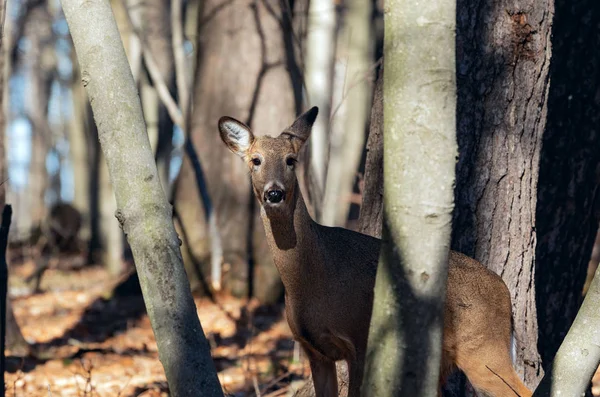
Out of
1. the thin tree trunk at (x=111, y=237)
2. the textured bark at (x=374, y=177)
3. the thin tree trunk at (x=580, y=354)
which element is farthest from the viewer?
the thin tree trunk at (x=111, y=237)

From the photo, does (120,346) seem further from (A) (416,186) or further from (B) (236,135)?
(A) (416,186)

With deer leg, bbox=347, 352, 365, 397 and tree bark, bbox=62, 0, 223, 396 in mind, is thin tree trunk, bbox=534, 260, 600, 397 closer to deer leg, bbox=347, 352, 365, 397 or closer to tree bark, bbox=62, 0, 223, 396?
deer leg, bbox=347, 352, 365, 397

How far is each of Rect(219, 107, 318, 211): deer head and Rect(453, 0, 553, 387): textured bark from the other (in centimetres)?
98

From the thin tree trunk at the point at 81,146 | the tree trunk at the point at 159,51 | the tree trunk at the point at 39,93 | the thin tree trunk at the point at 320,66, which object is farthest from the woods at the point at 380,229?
the tree trunk at the point at 39,93

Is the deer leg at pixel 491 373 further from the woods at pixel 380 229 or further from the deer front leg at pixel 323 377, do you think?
the deer front leg at pixel 323 377

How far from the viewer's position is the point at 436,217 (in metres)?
3.22

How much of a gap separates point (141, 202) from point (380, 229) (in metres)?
2.12

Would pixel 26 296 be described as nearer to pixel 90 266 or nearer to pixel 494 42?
pixel 90 266

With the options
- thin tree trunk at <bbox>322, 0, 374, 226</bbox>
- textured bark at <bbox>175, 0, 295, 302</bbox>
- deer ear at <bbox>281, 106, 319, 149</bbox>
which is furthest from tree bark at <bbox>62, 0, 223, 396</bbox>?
thin tree trunk at <bbox>322, 0, 374, 226</bbox>

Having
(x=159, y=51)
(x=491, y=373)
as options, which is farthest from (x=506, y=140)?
(x=159, y=51)

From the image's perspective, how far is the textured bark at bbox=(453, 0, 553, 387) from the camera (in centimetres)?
510

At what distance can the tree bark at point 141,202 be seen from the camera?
359cm

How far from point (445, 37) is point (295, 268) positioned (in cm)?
201

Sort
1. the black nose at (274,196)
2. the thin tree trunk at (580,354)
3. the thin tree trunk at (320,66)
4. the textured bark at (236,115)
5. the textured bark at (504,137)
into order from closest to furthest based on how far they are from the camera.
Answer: the thin tree trunk at (580,354) → the black nose at (274,196) → the textured bark at (504,137) → the textured bark at (236,115) → the thin tree trunk at (320,66)
